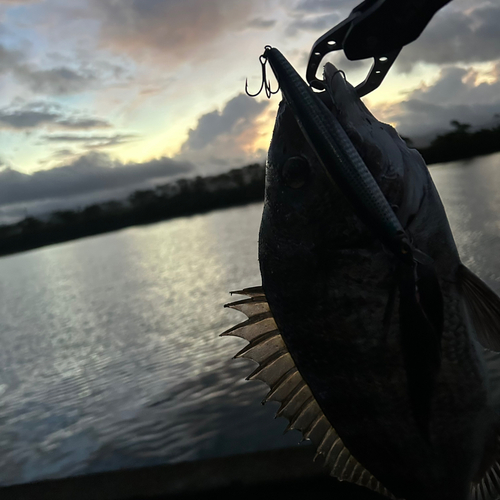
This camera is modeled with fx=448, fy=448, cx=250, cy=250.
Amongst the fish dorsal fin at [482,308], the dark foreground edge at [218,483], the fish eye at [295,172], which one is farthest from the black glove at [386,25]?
the dark foreground edge at [218,483]

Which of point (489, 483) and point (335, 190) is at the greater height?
point (335, 190)

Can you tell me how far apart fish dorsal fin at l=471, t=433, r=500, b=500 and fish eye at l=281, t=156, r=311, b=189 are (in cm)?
147

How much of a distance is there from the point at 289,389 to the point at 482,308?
0.99 metres

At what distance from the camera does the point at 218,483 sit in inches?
127

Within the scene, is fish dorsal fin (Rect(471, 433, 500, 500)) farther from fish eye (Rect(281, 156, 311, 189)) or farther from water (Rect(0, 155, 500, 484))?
water (Rect(0, 155, 500, 484))

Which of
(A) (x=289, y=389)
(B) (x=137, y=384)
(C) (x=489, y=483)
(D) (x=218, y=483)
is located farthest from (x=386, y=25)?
(B) (x=137, y=384)

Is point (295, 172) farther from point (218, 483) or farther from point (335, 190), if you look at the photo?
point (218, 483)

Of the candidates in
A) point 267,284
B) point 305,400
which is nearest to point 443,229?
point 267,284

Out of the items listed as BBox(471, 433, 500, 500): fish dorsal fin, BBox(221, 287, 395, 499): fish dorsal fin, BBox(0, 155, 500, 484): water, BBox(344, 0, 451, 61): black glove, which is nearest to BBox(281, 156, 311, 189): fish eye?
BBox(344, 0, 451, 61): black glove

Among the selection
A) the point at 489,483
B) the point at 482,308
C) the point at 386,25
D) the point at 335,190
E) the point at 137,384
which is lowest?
the point at 137,384

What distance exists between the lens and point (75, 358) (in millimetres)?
10797

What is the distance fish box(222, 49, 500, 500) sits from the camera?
157 cm

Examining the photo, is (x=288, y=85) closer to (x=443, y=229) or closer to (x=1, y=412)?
(x=443, y=229)

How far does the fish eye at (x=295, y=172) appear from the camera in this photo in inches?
65.7
